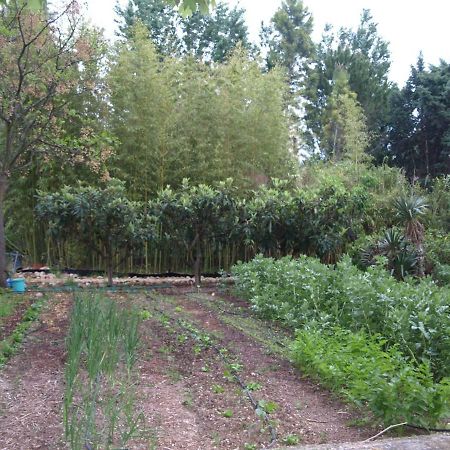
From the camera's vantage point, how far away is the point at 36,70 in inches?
278

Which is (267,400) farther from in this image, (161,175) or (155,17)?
(155,17)

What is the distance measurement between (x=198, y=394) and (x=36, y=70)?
5455 millimetres

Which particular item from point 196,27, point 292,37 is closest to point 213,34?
point 196,27

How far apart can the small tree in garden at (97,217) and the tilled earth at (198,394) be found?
2939mm

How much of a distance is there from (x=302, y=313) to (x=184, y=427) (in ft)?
8.91

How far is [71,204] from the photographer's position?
305 inches

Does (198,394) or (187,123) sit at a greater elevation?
(187,123)

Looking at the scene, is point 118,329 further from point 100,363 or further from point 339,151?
point 339,151

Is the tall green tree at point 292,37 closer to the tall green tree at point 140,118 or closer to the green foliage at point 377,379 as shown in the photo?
the tall green tree at point 140,118

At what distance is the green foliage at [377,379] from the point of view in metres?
2.62

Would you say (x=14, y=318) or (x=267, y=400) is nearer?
(x=267, y=400)

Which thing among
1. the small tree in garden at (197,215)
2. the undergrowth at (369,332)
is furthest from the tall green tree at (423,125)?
the undergrowth at (369,332)

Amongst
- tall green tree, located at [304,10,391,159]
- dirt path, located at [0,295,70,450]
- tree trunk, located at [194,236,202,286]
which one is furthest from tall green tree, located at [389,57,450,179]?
dirt path, located at [0,295,70,450]

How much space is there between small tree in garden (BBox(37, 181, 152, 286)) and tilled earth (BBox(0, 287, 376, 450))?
2939mm
